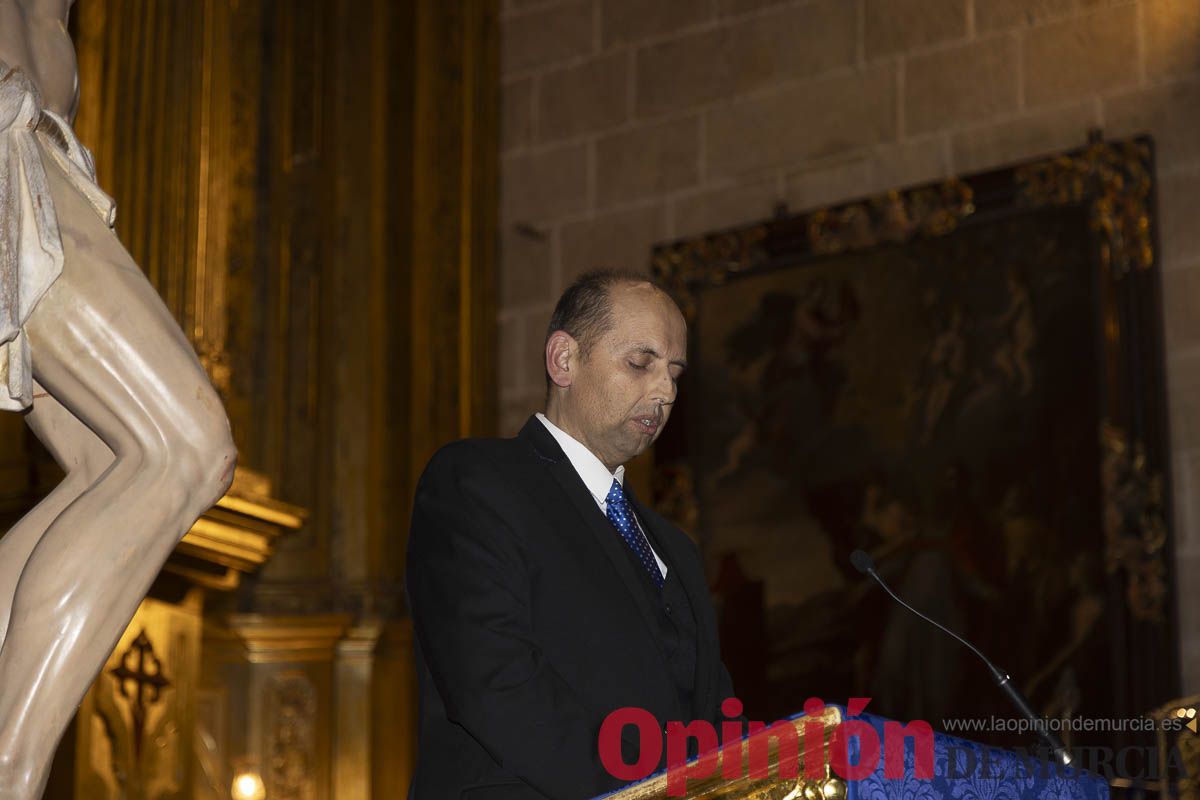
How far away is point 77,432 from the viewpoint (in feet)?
10.3

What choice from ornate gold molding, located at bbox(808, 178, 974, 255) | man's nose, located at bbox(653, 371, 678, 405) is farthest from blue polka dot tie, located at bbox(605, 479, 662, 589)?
ornate gold molding, located at bbox(808, 178, 974, 255)

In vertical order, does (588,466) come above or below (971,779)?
above

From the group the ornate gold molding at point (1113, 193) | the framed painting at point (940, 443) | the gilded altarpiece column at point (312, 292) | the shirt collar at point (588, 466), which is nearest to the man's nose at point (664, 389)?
the shirt collar at point (588, 466)

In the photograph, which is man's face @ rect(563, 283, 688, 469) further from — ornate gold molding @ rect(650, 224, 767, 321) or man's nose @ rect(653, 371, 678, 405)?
ornate gold molding @ rect(650, 224, 767, 321)

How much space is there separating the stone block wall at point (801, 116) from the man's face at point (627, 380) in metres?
4.14

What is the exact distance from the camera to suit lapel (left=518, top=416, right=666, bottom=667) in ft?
10.7

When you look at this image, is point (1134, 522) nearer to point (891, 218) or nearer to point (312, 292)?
point (891, 218)

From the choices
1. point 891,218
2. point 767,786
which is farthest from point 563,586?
point 891,218

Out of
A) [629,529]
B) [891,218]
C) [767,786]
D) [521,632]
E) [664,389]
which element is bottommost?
[767,786]

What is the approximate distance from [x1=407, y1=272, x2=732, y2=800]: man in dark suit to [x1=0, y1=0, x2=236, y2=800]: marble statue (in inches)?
17.8

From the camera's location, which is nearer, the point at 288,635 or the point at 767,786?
the point at 767,786

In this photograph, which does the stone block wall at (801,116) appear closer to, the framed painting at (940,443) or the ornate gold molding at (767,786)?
the framed painting at (940,443)

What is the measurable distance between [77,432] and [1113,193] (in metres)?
5.30

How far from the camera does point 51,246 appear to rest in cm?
297
